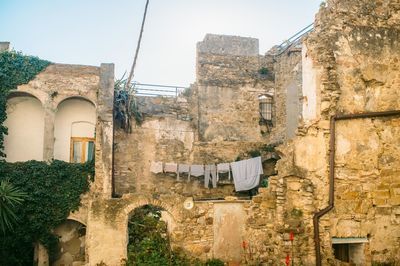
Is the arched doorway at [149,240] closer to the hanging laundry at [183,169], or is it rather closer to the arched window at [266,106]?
the hanging laundry at [183,169]

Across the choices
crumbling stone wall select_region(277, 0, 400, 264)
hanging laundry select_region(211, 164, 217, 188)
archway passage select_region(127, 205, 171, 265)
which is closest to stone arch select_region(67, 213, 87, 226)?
archway passage select_region(127, 205, 171, 265)

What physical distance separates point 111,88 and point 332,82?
9892 millimetres

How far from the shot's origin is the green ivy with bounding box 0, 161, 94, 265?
1439 cm

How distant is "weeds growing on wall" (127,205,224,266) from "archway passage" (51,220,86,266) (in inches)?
176

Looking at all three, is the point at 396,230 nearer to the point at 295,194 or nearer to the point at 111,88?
the point at 295,194

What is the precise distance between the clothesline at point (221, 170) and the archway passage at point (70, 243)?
4.28m

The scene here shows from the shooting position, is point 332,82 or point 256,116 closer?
point 332,82

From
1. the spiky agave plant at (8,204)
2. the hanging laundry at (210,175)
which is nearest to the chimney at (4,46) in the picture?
the spiky agave plant at (8,204)

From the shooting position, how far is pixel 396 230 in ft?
33.4

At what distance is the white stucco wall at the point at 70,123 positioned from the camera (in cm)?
1716

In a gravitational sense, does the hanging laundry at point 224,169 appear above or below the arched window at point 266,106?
below

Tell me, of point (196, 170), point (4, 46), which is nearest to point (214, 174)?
point (196, 170)

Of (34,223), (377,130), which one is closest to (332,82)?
(377,130)

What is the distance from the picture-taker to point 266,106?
69.8 feet
